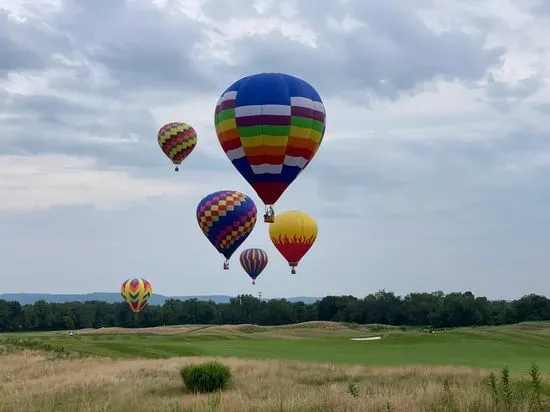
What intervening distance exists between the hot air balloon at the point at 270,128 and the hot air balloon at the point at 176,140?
30806mm

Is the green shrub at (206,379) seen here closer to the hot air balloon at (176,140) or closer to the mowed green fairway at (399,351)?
A: the mowed green fairway at (399,351)

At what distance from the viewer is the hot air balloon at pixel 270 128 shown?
31.2 meters

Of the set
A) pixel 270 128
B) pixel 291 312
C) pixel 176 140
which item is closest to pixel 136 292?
pixel 176 140

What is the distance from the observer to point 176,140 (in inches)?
2499

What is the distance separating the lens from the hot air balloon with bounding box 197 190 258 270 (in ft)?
173

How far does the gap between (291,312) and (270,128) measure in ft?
343

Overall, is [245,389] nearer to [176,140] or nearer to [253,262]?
[176,140]

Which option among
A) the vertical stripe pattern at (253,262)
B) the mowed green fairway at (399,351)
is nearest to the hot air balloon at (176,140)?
the vertical stripe pattern at (253,262)

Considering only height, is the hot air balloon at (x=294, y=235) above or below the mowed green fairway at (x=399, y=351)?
above

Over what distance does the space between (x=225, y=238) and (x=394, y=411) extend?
1663 inches

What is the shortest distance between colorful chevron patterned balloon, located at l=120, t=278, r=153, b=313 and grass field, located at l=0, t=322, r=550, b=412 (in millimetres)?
43002

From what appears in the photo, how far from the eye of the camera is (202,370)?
20.1 meters

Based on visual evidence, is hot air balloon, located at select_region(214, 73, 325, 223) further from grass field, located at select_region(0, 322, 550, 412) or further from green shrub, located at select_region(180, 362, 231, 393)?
green shrub, located at select_region(180, 362, 231, 393)

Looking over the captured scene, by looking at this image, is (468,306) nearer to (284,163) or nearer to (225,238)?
(225,238)
